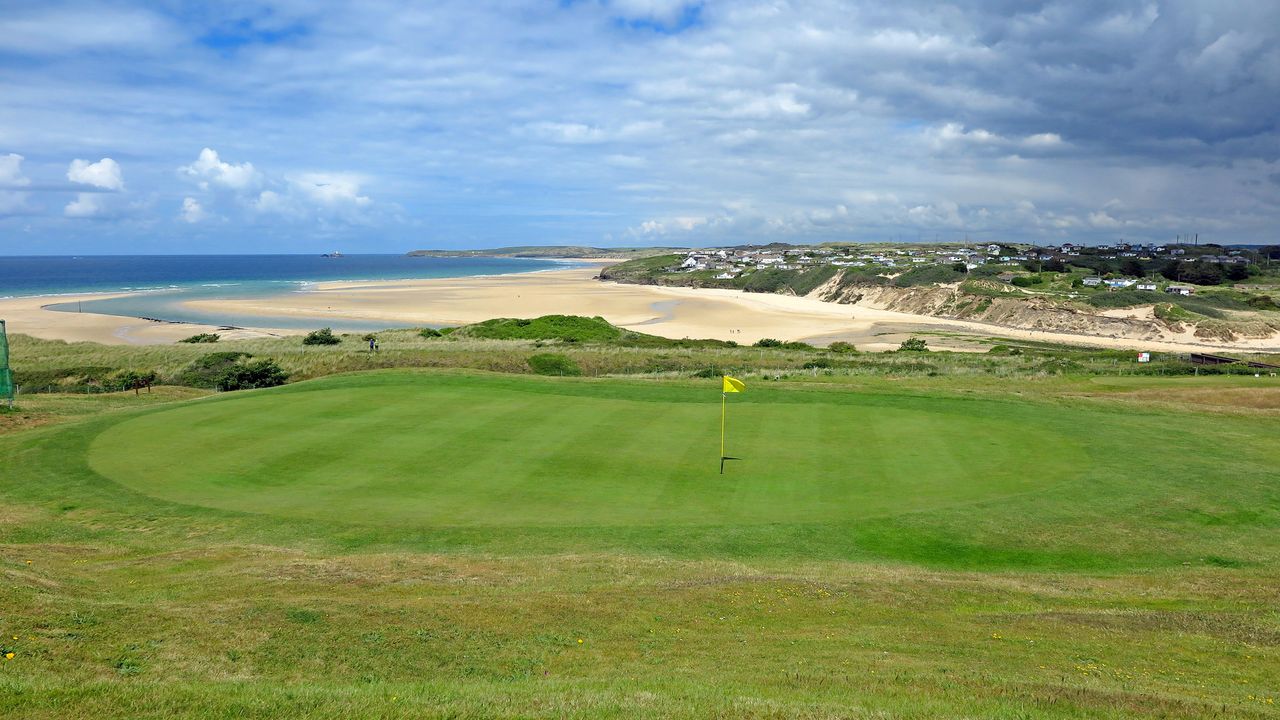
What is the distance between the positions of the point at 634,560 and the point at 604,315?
7924 cm

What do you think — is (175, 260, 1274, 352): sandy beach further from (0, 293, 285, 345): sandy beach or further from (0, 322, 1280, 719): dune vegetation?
(0, 322, 1280, 719): dune vegetation

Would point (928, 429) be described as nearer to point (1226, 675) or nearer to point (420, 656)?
point (1226, 675)

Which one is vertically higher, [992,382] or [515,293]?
[515,293]

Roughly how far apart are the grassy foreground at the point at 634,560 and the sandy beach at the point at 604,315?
152 feet

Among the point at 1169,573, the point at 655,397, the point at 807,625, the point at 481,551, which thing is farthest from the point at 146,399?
the point at 1169,573

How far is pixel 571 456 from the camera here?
19562mm

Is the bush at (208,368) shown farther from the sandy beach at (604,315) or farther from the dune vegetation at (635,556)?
the sandy beach at (604,315)

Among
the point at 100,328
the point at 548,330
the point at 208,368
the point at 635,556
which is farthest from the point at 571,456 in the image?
the point at 100,328

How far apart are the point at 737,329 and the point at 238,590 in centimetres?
6973

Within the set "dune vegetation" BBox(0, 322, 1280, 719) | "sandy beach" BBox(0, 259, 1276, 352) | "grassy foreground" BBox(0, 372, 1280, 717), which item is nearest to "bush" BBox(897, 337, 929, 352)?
"sandy beach" BBox(0, 259, 1276, 352)

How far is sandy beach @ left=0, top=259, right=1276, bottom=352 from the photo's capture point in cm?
7088

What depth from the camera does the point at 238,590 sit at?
11.5 meters

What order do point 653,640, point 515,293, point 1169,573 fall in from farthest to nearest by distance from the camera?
point 515,293 < point 1169,573 < point 653,640

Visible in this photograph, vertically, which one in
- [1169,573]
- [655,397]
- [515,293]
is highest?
[515,293]
